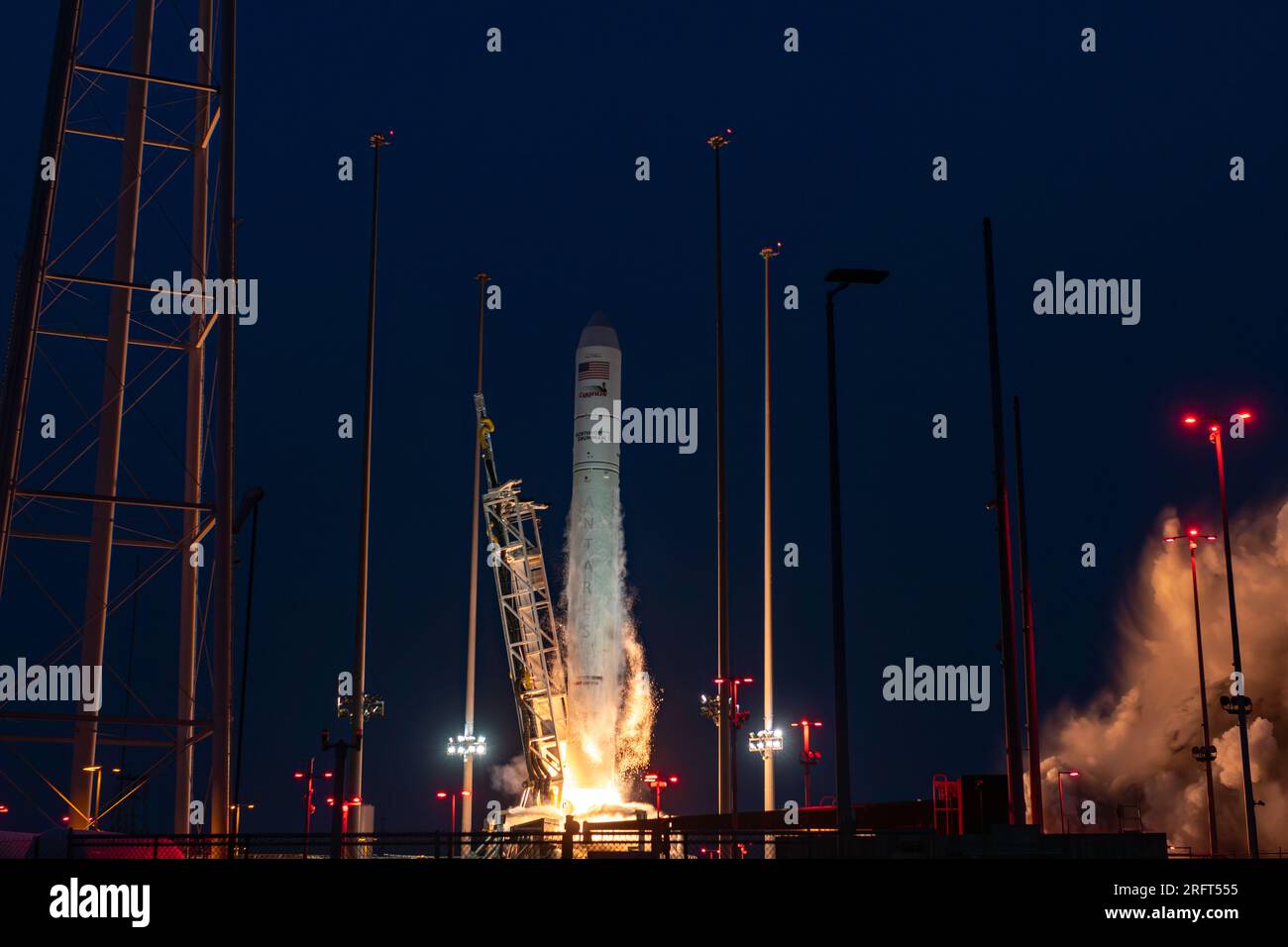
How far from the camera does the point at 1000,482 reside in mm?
37000

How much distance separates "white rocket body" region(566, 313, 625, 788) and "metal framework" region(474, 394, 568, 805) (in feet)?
4.14

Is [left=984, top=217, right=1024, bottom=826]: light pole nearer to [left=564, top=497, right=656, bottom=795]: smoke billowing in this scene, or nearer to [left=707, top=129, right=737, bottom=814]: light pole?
[left=707, top=129, right=737, bottom=814]: light pole

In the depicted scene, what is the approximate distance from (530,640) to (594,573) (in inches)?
208

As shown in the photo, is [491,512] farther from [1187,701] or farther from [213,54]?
[1187,701]

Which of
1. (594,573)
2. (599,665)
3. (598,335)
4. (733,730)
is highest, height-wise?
(598,335)

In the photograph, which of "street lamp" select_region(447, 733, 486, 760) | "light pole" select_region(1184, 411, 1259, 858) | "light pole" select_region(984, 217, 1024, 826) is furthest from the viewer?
"street lamp" select_region(447, 733, 486, 760)

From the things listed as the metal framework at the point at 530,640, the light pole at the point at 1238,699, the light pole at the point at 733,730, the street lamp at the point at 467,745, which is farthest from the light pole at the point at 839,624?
the street lamp at the point at 467,745

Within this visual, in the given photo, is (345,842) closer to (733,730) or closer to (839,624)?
(839,624)

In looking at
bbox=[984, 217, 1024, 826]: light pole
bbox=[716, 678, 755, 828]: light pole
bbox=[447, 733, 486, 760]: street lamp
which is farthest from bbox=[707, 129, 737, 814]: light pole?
bbox=[447, 733, 486, 760]: street lamp

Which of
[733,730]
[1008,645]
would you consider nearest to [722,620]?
[733,730]

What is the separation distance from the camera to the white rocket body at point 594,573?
2571 inches

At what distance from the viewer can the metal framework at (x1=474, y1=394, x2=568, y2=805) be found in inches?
2483

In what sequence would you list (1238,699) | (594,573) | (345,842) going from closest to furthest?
(345,842) < (1238,699) < (594,573)

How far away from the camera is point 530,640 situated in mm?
63500
